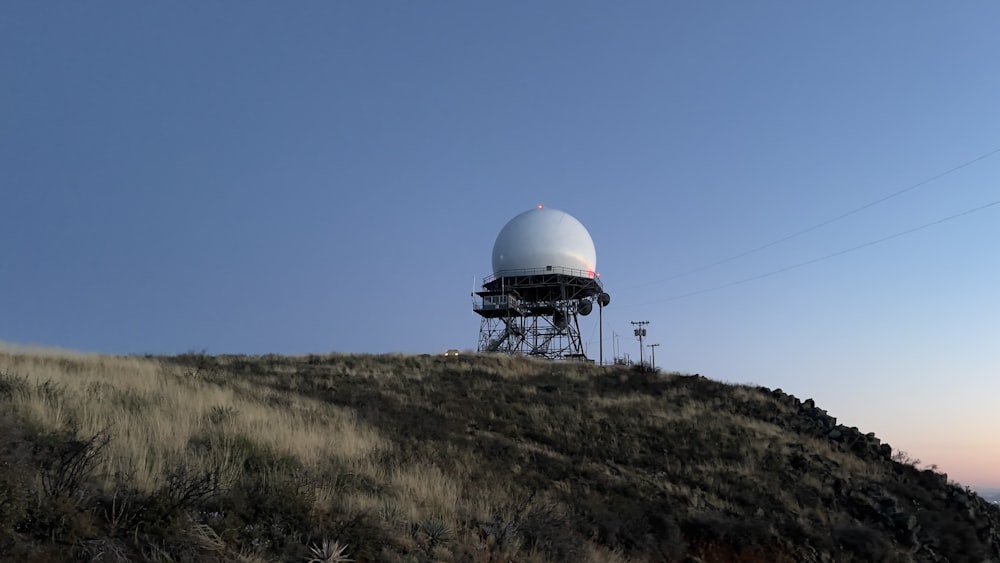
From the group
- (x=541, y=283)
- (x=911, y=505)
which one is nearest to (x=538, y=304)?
(x=541, y=283)

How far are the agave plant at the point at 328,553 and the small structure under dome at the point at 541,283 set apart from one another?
139 feet

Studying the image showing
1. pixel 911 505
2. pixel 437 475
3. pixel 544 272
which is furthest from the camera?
pixel 544 272

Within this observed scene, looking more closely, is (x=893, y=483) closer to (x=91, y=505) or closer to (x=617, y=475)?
(x=617, y=475)

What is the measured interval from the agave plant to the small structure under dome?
1671 inches

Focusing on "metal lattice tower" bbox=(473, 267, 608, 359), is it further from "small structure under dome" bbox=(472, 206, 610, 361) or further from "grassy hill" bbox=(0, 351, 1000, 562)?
"grassy hill" bbox=(0, 351, 1000, 562)

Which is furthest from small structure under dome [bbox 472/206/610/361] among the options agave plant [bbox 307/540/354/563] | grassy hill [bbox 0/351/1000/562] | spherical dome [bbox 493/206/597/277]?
agave plant [bbox 307/540/354/563]

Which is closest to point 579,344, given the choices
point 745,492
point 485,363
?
point 485,363

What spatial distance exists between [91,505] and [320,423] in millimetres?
6032

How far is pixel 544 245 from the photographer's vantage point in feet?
158

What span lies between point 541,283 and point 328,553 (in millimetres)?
42806

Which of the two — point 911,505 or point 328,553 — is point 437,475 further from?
point 911,505

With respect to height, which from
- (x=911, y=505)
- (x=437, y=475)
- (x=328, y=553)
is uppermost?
(x=437, y=475)

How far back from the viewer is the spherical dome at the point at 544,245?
158 feet

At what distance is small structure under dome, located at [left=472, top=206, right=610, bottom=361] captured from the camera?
4809cm
